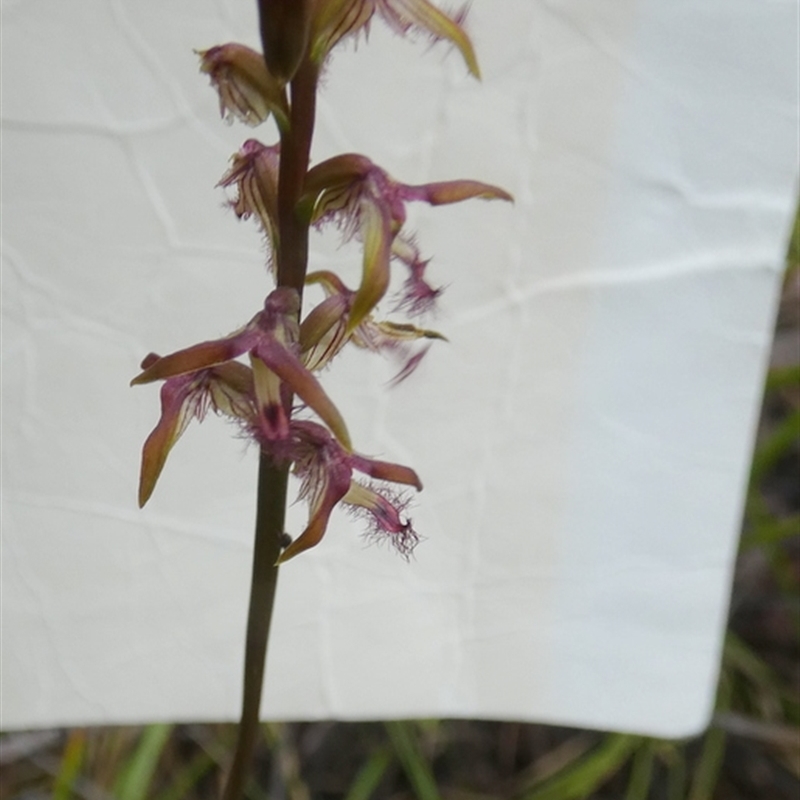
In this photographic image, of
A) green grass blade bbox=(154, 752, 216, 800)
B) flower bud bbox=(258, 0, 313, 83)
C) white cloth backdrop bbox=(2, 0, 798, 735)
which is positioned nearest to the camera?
flower bud bbox=(258, 0, 313, 83)

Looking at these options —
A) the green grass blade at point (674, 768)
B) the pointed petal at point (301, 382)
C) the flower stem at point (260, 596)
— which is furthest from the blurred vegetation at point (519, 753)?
the pointed petal at point (301, 382)

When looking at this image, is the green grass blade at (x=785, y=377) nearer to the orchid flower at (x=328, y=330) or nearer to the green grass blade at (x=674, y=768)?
the green grass blade at (x=674, y=768)

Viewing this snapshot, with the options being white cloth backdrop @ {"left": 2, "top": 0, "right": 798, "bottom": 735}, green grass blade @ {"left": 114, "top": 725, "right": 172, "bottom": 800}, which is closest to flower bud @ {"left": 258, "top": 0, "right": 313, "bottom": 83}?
white cloth backdrop @ {"left": 2, "top": 0, "right": 798, "bottom": 735}

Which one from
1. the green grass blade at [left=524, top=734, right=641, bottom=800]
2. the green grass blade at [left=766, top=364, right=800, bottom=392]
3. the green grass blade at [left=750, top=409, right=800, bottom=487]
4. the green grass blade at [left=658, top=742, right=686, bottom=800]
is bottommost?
the green grass blade at [left=658, top=742, right=686, bottom=800]

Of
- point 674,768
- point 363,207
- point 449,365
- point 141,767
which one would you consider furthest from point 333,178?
point 674,768

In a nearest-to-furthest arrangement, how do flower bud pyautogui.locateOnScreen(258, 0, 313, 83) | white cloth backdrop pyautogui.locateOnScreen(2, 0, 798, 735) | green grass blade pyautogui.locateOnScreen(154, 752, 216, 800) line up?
1. flower bud pyautogui.locateOnScreen(258, 0, 313, 83)
2. white cloth backdrop pyautogui.locateOnScreen(2, 0, 798, 735)
3. green grass blade pyautogui.locateOnScreen(154, 752, 216, 800)

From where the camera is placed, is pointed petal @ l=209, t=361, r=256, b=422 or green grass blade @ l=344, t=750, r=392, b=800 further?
green grass blade @ l=344, t=750, r=392, b=800

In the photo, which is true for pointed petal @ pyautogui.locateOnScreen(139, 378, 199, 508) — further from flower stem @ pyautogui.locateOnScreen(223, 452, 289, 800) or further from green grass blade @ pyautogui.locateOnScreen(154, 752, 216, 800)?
green grass blade @ pyautogui.locateOnScreen(154, 752, 216, 800)
